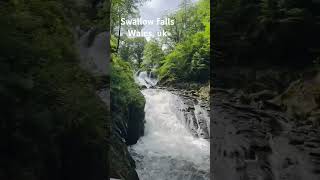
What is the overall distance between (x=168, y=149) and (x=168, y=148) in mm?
33

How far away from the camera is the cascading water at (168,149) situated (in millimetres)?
5473

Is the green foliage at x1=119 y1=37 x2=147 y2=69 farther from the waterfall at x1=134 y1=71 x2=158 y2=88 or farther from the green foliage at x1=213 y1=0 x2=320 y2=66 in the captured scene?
the green foliage at x1=213 y1=0 x2=320 y2=66

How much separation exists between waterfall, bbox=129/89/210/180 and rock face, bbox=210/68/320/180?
6.72 feet

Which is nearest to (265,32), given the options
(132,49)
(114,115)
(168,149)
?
(114,115)

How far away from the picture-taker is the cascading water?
5.47 meters

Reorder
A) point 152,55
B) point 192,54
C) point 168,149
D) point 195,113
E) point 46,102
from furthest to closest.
→ point 192,54 < point 152,55 < point 195,113 < point 168,149 < point 46,102

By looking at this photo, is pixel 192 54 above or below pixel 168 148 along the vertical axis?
above

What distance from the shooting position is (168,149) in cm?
577

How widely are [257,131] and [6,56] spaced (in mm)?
2144

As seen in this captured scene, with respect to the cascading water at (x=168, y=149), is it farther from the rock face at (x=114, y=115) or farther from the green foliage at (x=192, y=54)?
the green foliage at (x=192, y=54)

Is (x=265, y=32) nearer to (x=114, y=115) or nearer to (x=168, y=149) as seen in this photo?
(x=114, y=115)

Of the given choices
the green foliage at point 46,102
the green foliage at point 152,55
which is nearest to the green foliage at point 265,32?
the green foliage at point 46,102

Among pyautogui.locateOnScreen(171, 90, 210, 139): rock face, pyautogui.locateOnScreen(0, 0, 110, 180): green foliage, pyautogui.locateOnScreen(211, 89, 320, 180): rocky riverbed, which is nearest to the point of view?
pyautogui.locateOnScreen(0, 0, 110, 180): green foliage

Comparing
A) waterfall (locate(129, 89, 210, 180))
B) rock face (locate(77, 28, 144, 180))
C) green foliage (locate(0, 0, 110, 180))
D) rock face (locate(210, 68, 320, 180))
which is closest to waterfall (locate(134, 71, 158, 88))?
waterfall (locate(129, 89, 210, 180))
